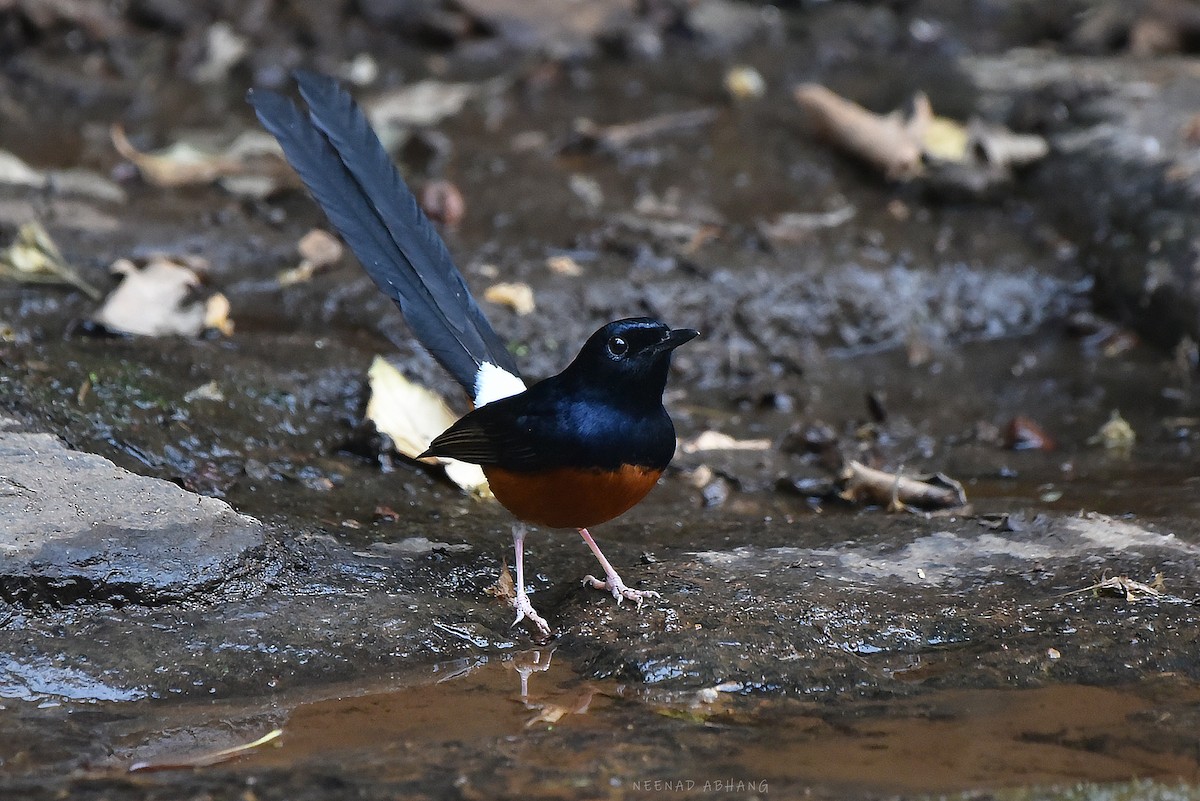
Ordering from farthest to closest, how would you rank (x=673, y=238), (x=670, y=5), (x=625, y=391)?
(x=670, y=5) → (x=673, y=238) → (x=625, y=391)

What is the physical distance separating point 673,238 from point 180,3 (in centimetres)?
426

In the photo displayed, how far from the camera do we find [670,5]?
8617 millimetres

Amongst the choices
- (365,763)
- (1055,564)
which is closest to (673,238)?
(1055,564)

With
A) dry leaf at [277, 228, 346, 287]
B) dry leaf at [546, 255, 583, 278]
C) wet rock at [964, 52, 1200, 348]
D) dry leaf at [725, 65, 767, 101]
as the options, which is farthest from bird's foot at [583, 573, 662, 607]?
dry leaf at [725, 65, 767, 101]

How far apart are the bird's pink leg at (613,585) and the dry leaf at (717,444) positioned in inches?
47.0

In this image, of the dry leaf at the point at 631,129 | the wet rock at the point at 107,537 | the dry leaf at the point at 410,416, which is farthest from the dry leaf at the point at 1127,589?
the dry leaf at the point at 631,129

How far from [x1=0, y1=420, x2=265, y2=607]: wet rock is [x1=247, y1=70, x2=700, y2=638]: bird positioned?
0.73 metres

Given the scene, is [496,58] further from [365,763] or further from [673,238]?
[365,763]

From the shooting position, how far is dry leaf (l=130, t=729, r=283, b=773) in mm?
2561

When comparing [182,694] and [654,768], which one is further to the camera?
[182,694]

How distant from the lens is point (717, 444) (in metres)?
4.93

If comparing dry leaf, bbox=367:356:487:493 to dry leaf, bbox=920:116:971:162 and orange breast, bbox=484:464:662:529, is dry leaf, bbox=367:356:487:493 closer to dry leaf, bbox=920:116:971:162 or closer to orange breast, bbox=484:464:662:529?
orange breast, bbox=484:464:662:529

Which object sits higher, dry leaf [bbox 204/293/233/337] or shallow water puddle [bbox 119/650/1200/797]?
dry leaf [bbox 204/293/233/337]

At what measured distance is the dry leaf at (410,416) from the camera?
4426 millimetres
